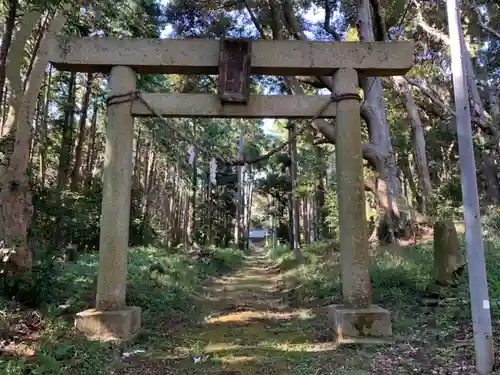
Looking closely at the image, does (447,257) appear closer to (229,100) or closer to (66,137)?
(229,100)

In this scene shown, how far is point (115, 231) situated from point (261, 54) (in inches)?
125

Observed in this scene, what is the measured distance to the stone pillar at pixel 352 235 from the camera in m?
5.14

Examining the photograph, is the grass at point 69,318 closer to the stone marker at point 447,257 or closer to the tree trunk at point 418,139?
the stone marker at point 447,257

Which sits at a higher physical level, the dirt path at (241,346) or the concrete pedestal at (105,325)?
the concrete pedestal at (105,325)

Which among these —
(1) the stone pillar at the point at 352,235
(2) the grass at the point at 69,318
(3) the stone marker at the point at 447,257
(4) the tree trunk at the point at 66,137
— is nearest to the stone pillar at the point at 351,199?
(1) the stone pillar at the point at 352,235

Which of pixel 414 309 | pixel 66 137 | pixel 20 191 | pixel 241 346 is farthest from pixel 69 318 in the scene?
pixel 66 137

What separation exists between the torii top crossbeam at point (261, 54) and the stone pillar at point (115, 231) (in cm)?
27

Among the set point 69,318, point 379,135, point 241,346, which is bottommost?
point 241,346

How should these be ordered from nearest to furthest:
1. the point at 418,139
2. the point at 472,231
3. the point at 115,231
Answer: the point at 472,231, the point at 115,231, the point at 418,139

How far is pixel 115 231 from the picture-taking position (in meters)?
5.52

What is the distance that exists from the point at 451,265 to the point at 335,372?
3.59 meters

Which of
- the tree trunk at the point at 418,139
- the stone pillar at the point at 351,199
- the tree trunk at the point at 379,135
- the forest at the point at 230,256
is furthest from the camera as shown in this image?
the tree trunk at the point at 418,139

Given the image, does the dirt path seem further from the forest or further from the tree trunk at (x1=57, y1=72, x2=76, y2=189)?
the tree trunk at (x1=57, y1=72, x2=76, y2=189)

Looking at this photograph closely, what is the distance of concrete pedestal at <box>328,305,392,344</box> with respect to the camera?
5086 millimetres
